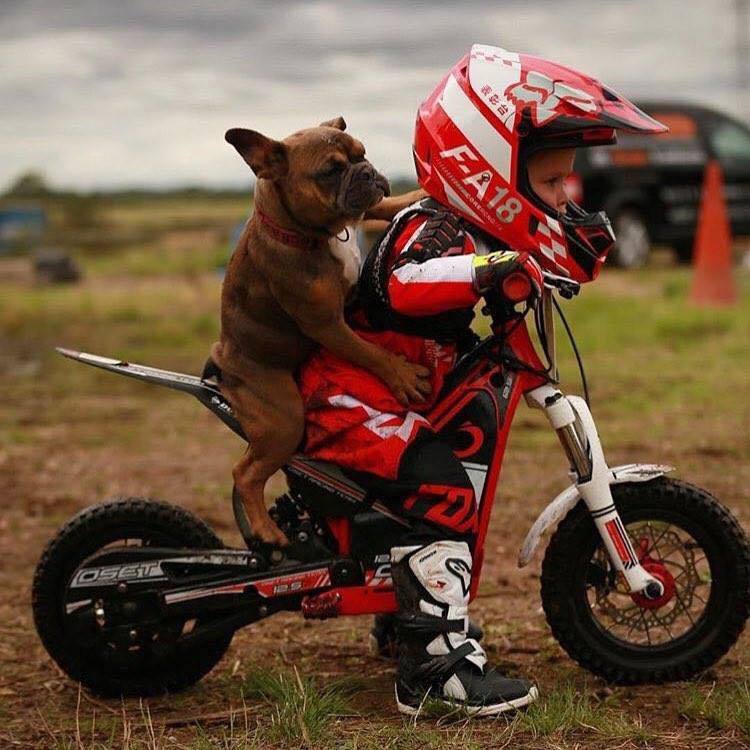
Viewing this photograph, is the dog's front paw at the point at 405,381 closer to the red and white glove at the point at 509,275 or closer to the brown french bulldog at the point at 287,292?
the brown french bulldog at the point at 287,292

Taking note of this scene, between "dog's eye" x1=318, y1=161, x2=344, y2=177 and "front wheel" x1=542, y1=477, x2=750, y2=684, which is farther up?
"dog's eye" x1=318, y1=161, x2=344, y2=177

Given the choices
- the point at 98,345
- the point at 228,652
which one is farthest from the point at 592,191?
the point at 228,652

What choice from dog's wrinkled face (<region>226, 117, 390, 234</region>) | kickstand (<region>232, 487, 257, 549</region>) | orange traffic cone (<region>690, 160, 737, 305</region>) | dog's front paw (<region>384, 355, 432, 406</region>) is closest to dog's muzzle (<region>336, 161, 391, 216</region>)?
dog's wrinkled face (<region>226, 117, 390, 234</region>)

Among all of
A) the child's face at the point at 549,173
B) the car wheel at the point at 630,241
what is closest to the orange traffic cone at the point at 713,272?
the car wheel at the point at 630,241

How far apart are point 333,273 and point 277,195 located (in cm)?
26

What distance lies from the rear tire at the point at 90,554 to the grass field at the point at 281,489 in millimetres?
83

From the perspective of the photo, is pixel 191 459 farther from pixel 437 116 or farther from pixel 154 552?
pixel 437 116

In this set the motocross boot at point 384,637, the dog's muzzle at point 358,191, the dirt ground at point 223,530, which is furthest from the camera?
the motocross boot at point 384,637

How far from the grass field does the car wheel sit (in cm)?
188

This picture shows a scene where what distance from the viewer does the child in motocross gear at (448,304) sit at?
3.91 m

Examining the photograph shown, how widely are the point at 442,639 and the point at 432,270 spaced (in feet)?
3.49

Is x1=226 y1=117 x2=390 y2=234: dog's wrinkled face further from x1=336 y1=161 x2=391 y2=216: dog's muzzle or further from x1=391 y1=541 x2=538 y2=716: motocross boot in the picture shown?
x1=391 y1=541 x2=538 y2=716: motocross boot

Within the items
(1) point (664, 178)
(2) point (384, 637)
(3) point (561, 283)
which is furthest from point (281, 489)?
(1) point (664, 178)

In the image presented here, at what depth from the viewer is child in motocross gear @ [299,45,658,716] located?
12.8 feet
